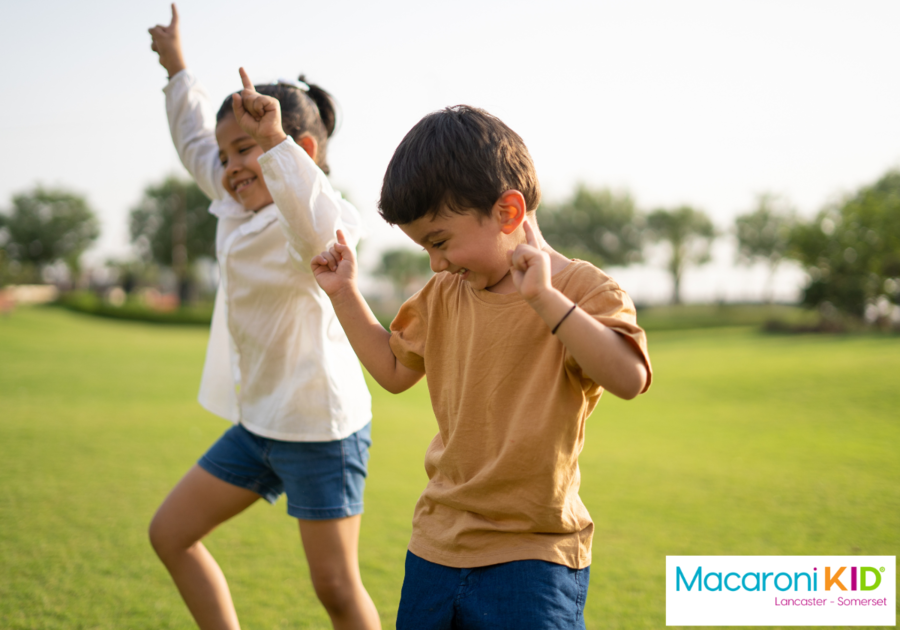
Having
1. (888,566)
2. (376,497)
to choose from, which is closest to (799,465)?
(888,566)

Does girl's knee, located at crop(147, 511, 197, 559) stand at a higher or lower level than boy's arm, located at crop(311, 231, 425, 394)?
lower

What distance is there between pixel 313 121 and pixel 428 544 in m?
1.39

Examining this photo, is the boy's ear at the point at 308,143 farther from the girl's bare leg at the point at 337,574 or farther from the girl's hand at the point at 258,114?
the girl's bare leg at the point at 337,574

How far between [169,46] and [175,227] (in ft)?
173

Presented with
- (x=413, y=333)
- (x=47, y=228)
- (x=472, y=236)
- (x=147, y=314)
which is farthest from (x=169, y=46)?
(x=47, y=228)

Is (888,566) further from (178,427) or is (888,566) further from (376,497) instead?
(178,427)

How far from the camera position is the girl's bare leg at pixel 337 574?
81.7 inches

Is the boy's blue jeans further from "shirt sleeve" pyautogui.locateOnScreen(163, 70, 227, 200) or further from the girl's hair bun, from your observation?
"shirt sleeve" pyautogui.locateOnScreen(163, 70, 227, 200)

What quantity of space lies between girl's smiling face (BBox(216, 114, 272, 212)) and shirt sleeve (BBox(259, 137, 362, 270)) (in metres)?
0.29

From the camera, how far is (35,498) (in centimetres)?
431

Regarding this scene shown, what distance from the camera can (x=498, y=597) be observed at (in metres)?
1.42

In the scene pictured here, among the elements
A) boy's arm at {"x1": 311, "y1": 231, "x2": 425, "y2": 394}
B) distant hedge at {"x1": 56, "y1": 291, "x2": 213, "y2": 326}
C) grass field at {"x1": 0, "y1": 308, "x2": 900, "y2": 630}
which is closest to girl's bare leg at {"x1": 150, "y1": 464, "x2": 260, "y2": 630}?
grass field at {"x1": 0, "y1": 308, "x2": 900, "y2": 630}

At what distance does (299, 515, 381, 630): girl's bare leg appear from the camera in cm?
208

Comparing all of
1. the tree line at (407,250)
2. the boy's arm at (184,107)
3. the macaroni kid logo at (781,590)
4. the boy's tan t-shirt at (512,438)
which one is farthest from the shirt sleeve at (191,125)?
the tree line at (407,250)
